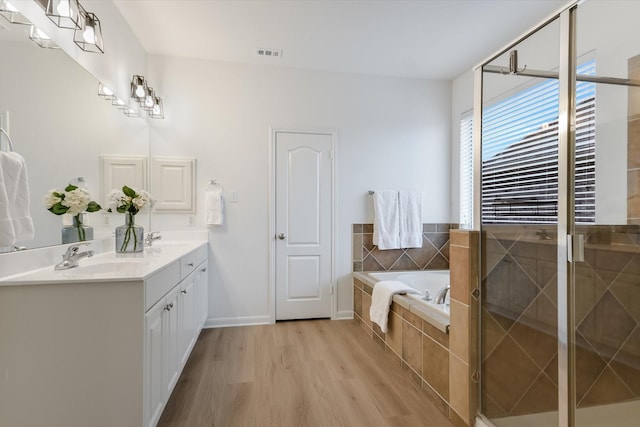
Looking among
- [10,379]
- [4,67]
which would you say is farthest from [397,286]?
[4,67]

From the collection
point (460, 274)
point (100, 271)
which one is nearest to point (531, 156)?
point (460, 274)

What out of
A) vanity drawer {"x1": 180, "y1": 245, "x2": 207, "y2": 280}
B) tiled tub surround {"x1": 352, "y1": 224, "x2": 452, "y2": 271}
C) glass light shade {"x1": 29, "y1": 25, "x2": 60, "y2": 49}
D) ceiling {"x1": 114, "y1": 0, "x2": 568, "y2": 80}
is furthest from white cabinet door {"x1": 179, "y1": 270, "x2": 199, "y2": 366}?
ceiling {"x1": 114, "y1": 0, "x2": 568, "y2": 80}

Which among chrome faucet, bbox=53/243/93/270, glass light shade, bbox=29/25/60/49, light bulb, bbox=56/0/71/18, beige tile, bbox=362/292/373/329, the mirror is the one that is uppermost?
light bulb, bbox=56/0/71/18

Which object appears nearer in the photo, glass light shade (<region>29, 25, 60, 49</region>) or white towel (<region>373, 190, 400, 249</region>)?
glass light shade (<region>29, 25, 60, 49</region>)

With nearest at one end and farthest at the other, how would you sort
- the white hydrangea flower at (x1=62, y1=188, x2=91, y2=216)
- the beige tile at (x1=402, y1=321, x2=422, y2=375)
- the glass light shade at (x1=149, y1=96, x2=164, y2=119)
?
the white hydrangea flower at (x1=62, y1=188, x2=91, y2=216), the beige tile at (x1=402, y1=321, x2=422, y2=375), the glass light shade at (x1=149, y1=96, x2=164, y2=119)

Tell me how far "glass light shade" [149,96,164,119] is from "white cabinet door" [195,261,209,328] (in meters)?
1.47

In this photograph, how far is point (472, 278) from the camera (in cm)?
170

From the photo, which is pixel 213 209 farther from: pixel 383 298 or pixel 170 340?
pixel 383 298

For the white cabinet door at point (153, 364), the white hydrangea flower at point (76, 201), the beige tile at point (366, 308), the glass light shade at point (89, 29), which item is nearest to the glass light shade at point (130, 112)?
the glass light shade at point (89, 29)

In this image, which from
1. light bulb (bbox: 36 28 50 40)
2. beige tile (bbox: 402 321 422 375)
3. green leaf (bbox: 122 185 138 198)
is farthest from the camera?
green leaf (bbox: 122 185 138 198)

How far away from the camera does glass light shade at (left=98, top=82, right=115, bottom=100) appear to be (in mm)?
2227

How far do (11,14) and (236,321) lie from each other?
9.08 ft

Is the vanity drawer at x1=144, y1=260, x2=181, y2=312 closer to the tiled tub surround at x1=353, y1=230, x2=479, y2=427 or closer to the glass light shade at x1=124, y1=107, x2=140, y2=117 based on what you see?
the glass light shade at x1=124, y1=107, x2=140, y2=117

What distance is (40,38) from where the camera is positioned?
1.63m
